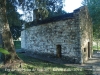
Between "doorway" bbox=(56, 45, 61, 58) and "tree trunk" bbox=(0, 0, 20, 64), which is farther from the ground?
"tree trunk" bbox=(0, 0, 20, 64)

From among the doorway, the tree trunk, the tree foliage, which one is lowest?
the doorway

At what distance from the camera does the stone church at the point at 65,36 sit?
1260 cm

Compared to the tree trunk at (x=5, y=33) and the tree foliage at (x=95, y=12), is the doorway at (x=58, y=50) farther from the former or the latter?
the tree foliage at (x=95, y=12)

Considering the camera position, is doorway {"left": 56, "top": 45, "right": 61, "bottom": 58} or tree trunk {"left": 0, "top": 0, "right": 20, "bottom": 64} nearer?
tree trunk {"left": 0, "top": 0, "right": 20, "bottom": 64}

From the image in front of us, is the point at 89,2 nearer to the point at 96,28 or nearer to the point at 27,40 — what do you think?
the point at 96,28

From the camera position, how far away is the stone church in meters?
12.6

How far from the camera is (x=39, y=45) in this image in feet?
55.2

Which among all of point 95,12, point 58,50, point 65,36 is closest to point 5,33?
point 65,36

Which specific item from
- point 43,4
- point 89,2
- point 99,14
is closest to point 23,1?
point 43,4

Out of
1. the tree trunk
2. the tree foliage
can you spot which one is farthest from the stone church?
the tree foliage

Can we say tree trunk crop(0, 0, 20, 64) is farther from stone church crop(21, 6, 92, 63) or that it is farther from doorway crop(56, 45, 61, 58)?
doorway crop(56, 45, 61, 58)

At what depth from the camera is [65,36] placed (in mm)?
13453

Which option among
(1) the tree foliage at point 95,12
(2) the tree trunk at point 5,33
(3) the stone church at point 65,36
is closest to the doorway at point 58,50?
(3) the stone church at point 65,36

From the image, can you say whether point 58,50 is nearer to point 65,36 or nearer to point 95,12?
point 65,36
